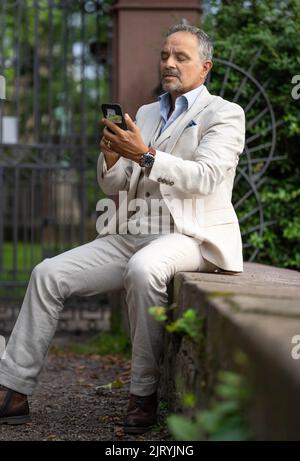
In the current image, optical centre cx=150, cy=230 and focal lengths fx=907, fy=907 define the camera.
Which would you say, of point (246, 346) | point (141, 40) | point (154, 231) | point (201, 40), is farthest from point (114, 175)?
point (141, 40)

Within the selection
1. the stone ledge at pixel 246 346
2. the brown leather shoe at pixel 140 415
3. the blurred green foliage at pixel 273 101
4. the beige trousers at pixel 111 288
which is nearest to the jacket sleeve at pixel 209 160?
the beige trousers at pixel 111 288

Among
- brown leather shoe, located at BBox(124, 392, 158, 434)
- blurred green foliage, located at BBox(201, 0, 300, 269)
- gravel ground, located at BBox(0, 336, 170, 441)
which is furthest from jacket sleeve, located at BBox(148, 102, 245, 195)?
blurred green foliage, located at BBox(201, 0, 300, 269)

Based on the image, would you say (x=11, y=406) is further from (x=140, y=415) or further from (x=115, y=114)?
(x=115, y=114)

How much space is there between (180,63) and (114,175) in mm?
593

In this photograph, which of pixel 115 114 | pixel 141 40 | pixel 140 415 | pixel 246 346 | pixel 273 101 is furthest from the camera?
pixel 141 40

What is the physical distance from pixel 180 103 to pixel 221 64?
1955 mm

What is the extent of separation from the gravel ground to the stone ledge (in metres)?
0.28

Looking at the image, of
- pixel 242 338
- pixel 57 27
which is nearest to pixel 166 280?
pixel 242 338

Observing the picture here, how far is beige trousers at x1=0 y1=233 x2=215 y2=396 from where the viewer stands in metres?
3.60

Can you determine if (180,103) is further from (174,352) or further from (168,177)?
(174,352)

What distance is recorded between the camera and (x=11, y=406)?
3764mm

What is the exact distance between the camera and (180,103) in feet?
13.6

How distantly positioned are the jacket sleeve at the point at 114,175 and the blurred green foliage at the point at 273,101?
1.91 m

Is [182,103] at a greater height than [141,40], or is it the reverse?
[141,40]
